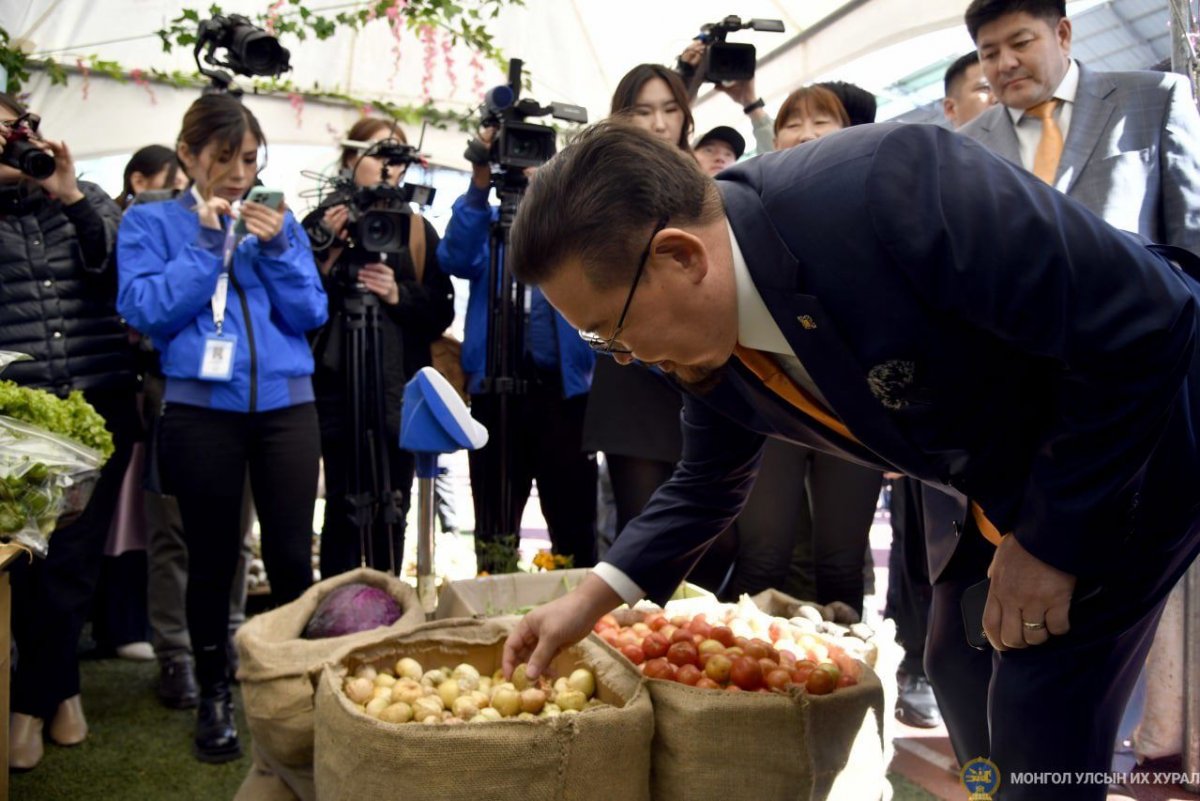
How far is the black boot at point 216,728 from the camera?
2.51m

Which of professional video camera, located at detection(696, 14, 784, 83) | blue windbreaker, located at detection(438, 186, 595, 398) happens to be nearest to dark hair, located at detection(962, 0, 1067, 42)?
professional video camera, located at detection(696, 14, 784, 83)

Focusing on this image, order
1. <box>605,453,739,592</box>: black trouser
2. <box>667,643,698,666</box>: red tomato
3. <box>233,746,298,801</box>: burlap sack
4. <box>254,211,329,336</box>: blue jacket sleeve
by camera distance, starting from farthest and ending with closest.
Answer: <box>605,453,739,592</box>: black trouser, <box>254,211,329,336</box>: blue jacket sleeve, <box>233,746,298,801</box>: burlap sack, <box>667,643,698,666</box>: red tomato

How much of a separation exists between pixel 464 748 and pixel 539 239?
2.60ft

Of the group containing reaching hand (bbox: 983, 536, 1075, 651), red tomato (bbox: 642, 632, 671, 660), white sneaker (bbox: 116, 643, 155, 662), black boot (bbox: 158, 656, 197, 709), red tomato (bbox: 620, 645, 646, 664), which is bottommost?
white sneaker (bbox: 116, 643, 155, 662)

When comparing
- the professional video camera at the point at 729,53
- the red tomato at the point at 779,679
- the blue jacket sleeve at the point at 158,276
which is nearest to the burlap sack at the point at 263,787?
the red tomato at the point at 779,679

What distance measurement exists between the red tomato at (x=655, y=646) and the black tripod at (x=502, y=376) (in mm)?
1128

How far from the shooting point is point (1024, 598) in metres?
1.17

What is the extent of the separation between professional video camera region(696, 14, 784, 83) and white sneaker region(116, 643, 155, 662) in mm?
2643

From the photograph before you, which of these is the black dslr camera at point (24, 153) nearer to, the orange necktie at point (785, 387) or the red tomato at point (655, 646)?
the red tomato at point (655, 646)

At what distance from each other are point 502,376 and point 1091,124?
5.60 ft

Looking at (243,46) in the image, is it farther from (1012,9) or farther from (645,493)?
(1012,9)

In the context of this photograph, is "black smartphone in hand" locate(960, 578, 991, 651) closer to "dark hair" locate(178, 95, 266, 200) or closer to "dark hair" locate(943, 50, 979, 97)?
"dark hair" locate(178, 95, 266, 200)

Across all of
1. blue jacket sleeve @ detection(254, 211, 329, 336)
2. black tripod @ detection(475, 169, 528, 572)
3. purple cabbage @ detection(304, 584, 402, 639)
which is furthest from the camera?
black tripod @ detection(475, 169, 528, 572)

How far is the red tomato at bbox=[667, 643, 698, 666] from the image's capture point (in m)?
1.86
